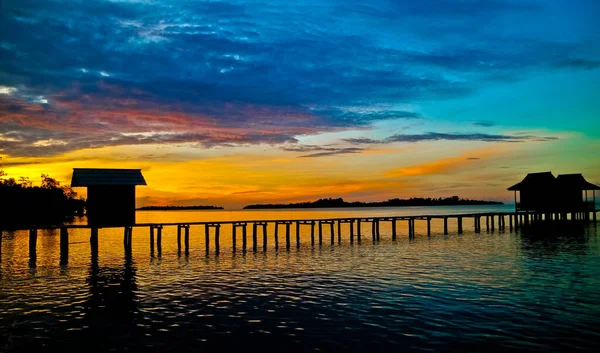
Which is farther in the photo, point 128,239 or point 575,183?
point 575,183

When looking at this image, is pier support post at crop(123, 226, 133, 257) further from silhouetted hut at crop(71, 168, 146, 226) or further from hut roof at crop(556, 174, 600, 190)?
hut roof at crop(556, 174, 600, 190)

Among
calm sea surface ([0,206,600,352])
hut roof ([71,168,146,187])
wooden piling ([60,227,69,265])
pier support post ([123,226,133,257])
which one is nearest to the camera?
calm sea surface ([0,206,600,352])

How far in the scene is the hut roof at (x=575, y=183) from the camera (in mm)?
56938

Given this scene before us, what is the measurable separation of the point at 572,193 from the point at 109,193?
51.1 metres

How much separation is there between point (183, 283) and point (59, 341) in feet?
27.9

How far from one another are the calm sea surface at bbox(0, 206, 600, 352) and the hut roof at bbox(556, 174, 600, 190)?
107 ft

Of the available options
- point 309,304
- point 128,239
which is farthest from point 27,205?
point 309,304

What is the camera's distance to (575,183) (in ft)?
188

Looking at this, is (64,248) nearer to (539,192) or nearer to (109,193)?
(109,193)

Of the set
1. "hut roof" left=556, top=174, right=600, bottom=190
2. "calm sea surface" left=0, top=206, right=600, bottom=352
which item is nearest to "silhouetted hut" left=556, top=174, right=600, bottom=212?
"hut roof" left=556, top=174, right=600, bottom=190

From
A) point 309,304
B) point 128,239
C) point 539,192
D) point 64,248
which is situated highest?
point 539,192

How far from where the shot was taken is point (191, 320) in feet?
44.9

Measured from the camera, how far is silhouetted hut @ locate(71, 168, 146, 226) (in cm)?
3059

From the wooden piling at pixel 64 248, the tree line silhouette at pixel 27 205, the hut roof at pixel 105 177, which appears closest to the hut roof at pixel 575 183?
the hut roof at pixel 105 177
